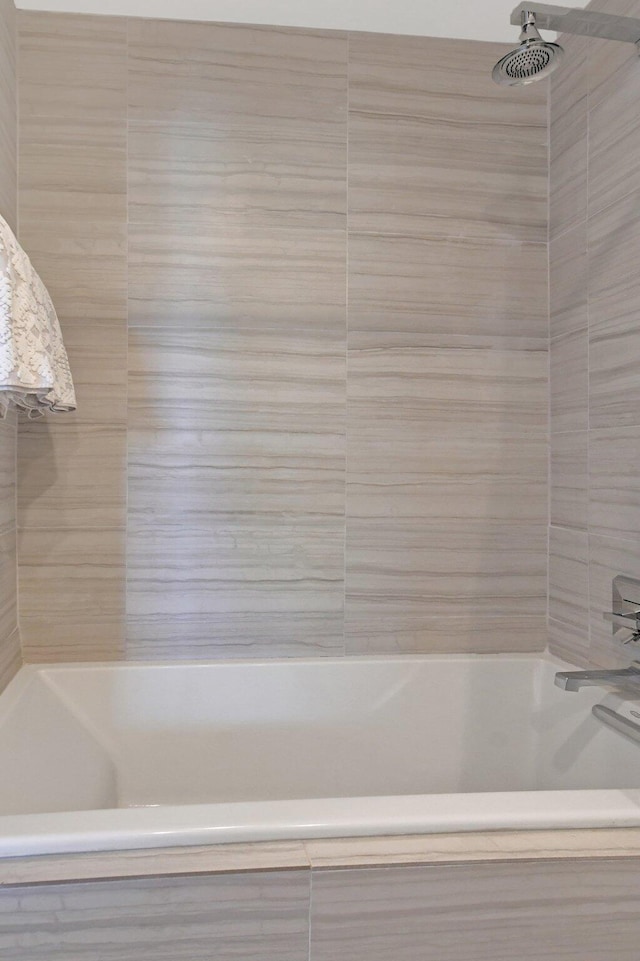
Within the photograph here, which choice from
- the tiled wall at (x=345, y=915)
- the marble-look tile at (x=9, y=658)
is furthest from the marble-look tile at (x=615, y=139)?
the marble-look tile at (x=9, y=658)

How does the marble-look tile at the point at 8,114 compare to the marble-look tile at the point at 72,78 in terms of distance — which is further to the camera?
the marble-look tile at the point at 72,78

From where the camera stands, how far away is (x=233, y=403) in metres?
1.93

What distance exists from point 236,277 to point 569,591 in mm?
1316

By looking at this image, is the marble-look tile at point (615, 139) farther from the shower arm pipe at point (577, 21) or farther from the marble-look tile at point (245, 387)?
the marble-look tile at point (245, 387)

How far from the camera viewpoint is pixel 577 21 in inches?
55.1

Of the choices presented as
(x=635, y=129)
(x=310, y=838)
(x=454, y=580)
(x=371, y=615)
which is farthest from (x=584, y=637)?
(x=635, y=129)

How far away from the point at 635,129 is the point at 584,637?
4.29 feet

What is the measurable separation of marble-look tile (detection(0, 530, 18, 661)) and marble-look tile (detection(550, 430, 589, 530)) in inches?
60.6

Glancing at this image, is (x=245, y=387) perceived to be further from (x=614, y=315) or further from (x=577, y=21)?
(x=577, y=21)

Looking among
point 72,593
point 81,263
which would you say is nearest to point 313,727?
point 72,593

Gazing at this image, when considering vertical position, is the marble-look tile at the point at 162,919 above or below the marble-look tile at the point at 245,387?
below

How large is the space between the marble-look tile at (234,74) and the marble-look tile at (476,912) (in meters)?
1.88

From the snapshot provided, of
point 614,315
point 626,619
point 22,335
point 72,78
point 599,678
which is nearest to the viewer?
point 22,335

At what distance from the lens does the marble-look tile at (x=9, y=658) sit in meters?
1.68
